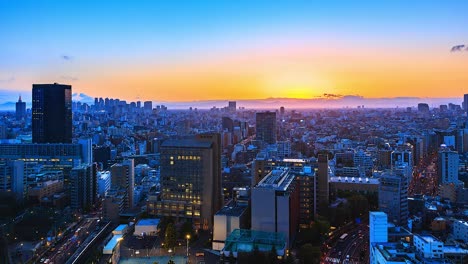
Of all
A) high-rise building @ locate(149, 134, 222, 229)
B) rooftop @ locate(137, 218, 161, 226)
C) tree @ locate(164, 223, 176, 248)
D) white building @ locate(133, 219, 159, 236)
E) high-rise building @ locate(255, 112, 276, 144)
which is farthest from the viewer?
high-rise building @ locate(255, 112, 276, 144)

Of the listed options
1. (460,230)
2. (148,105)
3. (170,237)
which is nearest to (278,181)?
(170,237)

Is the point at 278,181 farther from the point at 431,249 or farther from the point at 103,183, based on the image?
the point at 103,183

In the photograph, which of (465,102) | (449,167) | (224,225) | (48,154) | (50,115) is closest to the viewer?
(224,225)

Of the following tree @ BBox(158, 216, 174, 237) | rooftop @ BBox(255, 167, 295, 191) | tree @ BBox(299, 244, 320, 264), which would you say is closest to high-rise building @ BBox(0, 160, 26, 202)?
tree @ BBox(158, 216, 174, 237)

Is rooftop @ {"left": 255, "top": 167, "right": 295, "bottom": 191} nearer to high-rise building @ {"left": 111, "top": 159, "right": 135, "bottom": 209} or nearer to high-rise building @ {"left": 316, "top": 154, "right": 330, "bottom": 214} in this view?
high-rise building @ {"left": 316, "top": 154, "right": 330, "bottom": 214}

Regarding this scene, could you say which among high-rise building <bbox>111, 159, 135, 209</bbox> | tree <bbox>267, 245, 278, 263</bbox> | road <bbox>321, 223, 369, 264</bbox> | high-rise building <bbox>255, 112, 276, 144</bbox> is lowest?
road <bbox>321, 223, 369, 264</bbox>

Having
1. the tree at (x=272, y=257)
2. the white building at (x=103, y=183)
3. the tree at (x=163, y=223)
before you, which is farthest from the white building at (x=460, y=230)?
the white building at (x=103, y=183)
